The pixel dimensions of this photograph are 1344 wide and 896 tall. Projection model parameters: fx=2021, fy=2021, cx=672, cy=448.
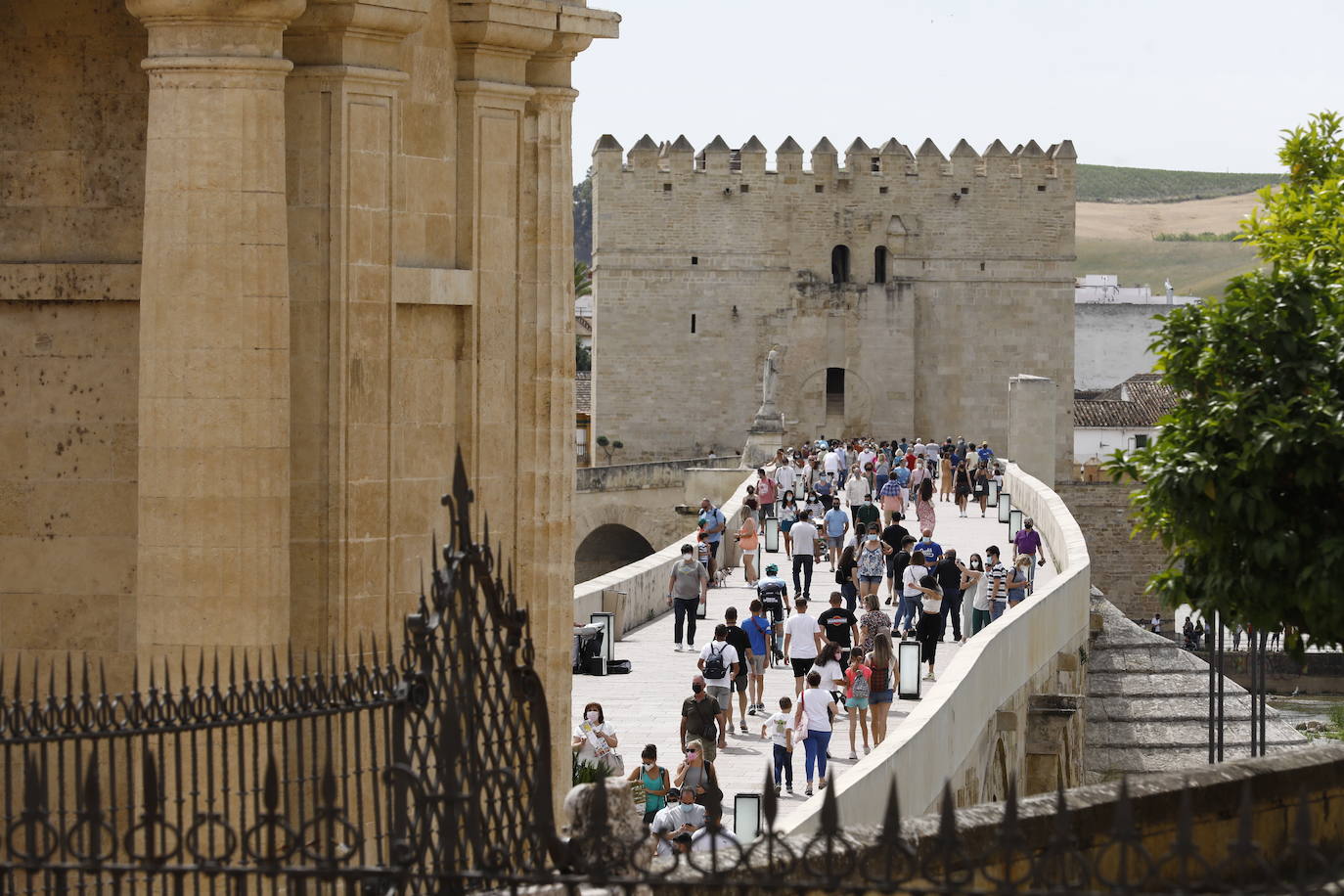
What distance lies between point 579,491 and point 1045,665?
86.4ft

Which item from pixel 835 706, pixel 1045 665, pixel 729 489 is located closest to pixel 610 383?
pixel 729 489

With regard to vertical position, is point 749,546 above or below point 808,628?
above

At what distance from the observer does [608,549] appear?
49281mm

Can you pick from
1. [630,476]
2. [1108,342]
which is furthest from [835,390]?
[1108,342]

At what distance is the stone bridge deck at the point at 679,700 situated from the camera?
45.5 ft

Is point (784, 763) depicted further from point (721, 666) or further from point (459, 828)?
point (459, 828)

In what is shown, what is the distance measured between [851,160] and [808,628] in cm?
4152

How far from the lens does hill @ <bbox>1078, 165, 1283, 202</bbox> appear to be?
148125mm

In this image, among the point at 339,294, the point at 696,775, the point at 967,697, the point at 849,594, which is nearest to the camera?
the point at 339,294

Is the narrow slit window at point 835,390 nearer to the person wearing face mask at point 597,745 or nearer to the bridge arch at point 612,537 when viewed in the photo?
the bridge arch at point 612,537

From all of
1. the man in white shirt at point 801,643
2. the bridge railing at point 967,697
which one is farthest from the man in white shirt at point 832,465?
the man in white shirt at point 801,643

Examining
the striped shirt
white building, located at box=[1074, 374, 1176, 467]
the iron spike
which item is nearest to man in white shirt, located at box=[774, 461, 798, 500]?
the striped shirt

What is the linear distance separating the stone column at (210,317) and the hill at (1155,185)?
472ft

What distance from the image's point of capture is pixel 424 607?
5.69m
